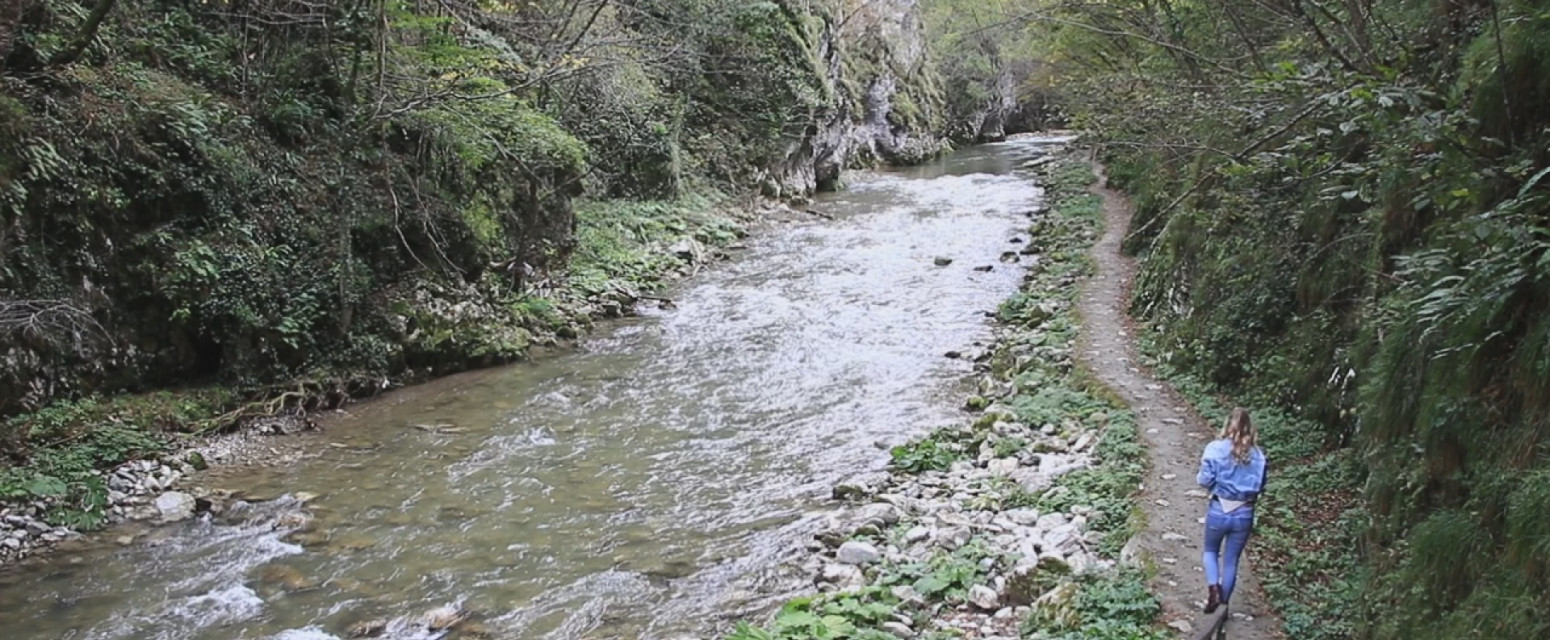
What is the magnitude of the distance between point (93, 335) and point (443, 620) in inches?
234

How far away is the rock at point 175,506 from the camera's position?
9.02 metres

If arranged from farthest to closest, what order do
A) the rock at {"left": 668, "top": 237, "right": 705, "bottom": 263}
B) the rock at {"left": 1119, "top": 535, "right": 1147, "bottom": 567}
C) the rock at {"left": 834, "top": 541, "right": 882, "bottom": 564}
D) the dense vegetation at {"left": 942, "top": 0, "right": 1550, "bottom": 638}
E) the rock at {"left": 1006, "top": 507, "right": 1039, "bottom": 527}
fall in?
the rock at {"left": 668, "top": 237, "right": 705, "bottom": 263} → the rock at {"left": 1006, "top": 507, "right": 1039, "bottom": 527} → the rock at {"left": 834, "top": 541, "right": 882, "bottom": 564} → the rock at {"left": 1119, "top": 535, "right": 1147, "bottom": 567} → the dense vegetation at {"left": 942, "top": 0, "right": 1550, "bottom": 638}

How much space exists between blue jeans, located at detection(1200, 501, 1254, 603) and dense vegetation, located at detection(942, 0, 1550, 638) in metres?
0.41

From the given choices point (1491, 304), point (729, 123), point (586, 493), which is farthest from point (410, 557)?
point (729, 123)

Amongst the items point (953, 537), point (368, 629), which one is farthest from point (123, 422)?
point (953, 537)

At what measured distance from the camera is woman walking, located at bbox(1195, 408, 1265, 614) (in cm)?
618

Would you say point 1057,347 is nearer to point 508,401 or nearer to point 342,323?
point 508,401

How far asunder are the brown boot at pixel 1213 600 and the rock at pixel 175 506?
8852mm

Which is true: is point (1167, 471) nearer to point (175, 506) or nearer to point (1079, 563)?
point (1079, 563)

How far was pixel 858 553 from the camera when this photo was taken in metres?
7.98

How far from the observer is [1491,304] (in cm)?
485

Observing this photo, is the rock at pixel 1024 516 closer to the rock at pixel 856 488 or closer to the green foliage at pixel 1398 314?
the rock at pixel 856 488

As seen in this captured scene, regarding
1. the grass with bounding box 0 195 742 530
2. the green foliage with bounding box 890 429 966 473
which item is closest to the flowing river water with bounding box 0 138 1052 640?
the green foliage with bounding box 890 429 966 473

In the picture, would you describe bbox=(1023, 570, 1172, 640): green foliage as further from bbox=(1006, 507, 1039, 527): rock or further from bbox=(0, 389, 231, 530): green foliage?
bbox=(0, 389, 231, 530): green foliage
